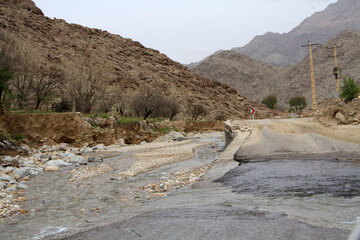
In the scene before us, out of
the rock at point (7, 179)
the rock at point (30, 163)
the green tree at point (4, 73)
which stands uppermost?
the green tree at point (4, 73)

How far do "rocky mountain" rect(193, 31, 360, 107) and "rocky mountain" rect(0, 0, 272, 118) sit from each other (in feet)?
51.0

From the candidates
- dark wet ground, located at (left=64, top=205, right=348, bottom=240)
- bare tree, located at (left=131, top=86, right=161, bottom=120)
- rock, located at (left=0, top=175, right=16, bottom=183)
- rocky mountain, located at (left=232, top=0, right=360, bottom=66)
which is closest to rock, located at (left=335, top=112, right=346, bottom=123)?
dark wet ground, located at (left=64, top=205, right=348, bottom=240)

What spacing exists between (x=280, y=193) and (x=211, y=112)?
54259mm

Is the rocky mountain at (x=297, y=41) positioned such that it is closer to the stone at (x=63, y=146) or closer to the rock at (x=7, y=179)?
the stone at (x=63, y=146)

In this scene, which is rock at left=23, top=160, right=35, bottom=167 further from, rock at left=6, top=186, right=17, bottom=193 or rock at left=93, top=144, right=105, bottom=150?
rock at left=93, top=144, right=105, bottom=150

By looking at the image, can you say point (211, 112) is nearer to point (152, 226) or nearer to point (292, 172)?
point (292, 172)

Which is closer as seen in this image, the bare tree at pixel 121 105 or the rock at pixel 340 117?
the rock at pixel 340 117

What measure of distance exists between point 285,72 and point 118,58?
54628 mm

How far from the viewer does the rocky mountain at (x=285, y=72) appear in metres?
75.9

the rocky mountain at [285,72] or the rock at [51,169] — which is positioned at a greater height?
the rocky mountain at [285,72]

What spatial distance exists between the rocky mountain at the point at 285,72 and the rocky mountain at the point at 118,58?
15546 millimetres

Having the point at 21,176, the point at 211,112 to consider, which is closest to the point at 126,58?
the point at 211,112

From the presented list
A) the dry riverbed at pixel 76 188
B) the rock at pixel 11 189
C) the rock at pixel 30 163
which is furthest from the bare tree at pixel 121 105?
the rock at pixel 11 189

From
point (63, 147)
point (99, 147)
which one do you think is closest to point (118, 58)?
point (99, 147)
